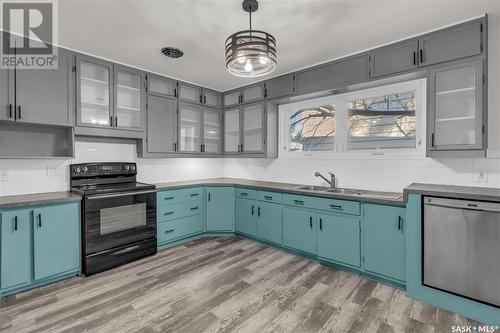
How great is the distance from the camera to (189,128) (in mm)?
4027

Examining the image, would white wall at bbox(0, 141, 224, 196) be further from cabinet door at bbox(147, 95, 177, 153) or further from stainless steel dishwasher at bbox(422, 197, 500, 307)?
stainless steel dishwasher at bbox(422, 197, 500, 307)

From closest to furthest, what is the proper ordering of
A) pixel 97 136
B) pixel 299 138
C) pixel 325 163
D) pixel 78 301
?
pixel 78 301
pixel 97 136
pixel 325 163
pixel 299 138

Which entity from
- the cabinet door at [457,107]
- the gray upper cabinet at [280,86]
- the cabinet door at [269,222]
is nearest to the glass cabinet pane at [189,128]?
the gray upper cabinet at [280,86]

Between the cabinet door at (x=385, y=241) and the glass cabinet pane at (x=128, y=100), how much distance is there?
Result: 10.1 feet

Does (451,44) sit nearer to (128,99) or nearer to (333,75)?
(333,75)

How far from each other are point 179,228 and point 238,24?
8.82 feet

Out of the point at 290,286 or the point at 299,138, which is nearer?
the point at 290,286

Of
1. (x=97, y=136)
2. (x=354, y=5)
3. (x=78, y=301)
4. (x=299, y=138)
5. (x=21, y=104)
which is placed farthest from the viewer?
(x=299, y=138)

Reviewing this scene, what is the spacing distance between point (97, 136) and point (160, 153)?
811mm

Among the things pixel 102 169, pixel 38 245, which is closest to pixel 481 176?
pixel 102 169

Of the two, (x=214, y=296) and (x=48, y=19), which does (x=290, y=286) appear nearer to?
(x=214, y=296)

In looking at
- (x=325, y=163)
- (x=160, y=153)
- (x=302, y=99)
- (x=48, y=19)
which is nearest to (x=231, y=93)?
(x=302, y=99)

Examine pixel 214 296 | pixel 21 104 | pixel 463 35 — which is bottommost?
pixel 214 296

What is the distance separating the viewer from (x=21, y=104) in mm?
2479
